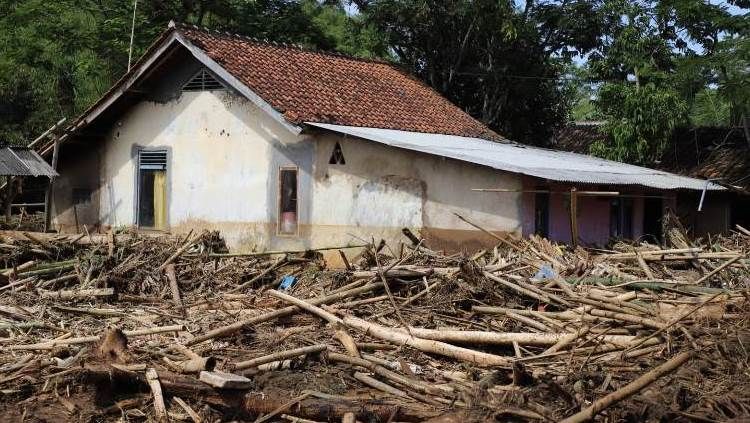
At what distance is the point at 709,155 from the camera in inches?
916

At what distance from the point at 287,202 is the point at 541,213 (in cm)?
462

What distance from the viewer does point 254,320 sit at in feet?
33.0

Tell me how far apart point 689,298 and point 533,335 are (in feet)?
7.83

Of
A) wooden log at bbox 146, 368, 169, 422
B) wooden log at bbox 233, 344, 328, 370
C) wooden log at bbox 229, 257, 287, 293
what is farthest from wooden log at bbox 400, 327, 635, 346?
wooden log at bbox 229, 257, 287, 293

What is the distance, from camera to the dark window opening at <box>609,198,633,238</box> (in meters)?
17.2

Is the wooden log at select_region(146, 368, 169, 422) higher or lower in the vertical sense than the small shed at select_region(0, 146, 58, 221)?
lower

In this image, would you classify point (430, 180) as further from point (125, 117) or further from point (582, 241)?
point (125, 117)

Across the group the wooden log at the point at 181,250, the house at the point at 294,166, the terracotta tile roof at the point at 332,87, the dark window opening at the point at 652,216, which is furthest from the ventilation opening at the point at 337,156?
the dark window opening at the point at 652,216

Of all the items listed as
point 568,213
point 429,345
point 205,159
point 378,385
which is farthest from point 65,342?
point 568,213

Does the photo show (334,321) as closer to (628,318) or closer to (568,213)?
(628,318)

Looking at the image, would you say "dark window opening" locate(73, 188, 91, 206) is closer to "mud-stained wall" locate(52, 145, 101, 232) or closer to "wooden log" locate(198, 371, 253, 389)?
"mud-stained wall" locate(52, 145, 101, 232)

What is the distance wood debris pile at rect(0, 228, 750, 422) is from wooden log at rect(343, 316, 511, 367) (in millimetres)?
18

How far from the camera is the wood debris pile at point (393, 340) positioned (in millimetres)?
7613

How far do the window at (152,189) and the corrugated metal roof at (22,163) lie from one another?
1.70 m
